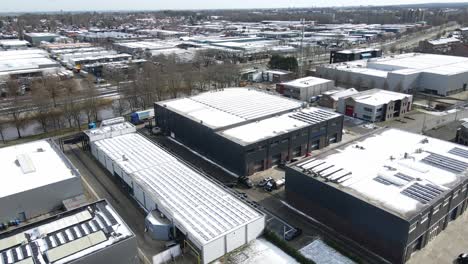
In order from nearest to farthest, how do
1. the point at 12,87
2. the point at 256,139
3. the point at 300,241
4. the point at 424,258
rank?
the point at 424,258, the point at 300,241, the point at 256,139, the point at 12,87

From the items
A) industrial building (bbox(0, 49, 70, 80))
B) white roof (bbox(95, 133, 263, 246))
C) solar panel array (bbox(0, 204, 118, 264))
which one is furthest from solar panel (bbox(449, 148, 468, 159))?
industrial building (bbox(0, 49, 70, 80))

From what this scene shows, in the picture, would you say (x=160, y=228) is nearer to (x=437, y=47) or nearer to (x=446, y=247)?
(x=446, y=247)

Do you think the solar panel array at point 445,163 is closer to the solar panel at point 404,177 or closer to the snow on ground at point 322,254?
the solar panel at point 404,177

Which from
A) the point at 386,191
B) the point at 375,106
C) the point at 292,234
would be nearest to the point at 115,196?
the point at 292,234

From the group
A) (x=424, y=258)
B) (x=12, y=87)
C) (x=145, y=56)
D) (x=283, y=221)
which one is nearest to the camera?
(x=424, y=258)

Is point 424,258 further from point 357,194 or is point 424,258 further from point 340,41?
point 340,41

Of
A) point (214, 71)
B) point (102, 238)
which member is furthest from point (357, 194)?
point (214, 71)
